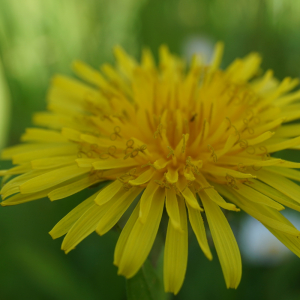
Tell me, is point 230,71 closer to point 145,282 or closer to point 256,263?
point 256,263

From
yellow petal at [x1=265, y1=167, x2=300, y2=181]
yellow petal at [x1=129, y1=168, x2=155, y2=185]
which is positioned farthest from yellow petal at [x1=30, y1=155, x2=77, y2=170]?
yellow petal at [x1=265, y1=167, x2=300, y2=181]

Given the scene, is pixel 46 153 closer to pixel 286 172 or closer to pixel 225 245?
pixel 225 245

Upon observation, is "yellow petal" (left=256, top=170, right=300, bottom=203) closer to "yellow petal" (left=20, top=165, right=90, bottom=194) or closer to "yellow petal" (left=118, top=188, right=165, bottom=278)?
"yellow petal" (left=118, top=188, right=165, bottom=278)

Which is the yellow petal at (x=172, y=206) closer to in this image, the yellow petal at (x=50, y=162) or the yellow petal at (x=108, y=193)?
the yellow petal at (x=108, y=193)

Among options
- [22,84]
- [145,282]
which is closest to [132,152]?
[145,282]

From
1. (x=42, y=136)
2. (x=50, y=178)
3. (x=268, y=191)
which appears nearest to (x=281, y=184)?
(x=268, y=191)

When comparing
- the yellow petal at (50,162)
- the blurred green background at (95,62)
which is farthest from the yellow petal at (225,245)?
the blurred green background at (95,62)

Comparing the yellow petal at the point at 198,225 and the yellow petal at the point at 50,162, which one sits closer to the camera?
the yellow petal at the point at 198,225

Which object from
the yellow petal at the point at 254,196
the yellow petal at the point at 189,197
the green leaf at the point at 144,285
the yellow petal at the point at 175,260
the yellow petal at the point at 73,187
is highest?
the yellow petal at the point at 254,196
